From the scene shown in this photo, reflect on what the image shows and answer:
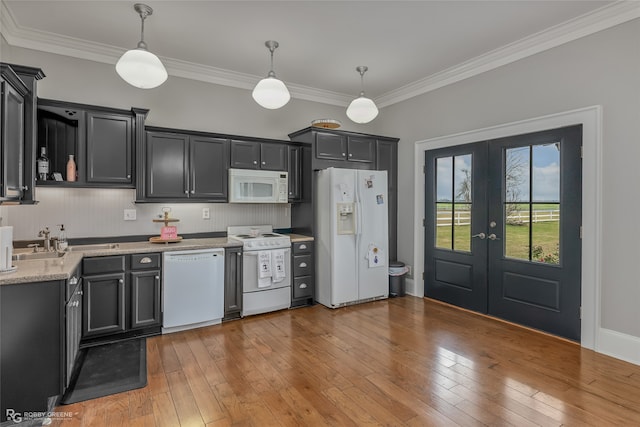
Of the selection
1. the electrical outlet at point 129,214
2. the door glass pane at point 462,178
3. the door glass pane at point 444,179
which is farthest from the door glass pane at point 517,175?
the electrical outlet at point 129,214

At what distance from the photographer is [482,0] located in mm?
2873

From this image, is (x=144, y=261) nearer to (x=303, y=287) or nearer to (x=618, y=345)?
(x=303, y=287)

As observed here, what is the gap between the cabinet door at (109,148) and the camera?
3.39 meters

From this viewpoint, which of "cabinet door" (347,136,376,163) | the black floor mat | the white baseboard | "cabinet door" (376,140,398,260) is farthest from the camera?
"cabinet door" (376,140,398,260)

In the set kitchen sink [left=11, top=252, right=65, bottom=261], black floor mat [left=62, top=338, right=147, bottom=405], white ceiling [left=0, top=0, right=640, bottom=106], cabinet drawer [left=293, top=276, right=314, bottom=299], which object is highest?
white ceiling [left=0, top=0, right=640, bottom=106]

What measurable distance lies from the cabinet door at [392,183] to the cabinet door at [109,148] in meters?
3.29

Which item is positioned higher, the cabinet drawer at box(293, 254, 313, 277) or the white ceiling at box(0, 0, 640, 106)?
the white ceiling at box(0, 0, 640, 106)

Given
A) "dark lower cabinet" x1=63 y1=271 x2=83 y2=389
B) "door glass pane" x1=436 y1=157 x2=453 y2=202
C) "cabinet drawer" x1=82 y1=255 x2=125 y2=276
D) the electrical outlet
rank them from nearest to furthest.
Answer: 1. "dark lower cabinet" x1=63 y1=271 x2=83 y2=389
2. "cabinet drawer" x1=82 y1=255 x2=125 y2=276
3. the electrical outlet
4. "door glass pane" x1=436 y1=157 x2=453 y2=202

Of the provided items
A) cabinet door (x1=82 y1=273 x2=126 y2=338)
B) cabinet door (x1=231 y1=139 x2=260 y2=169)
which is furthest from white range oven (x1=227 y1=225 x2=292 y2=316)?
cabinet door (x1=82 y1=273 x2=126 y2=338)

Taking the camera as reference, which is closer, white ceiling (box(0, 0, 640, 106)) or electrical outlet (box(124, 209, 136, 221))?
white ceiling (box(0, 0, 640, 106))

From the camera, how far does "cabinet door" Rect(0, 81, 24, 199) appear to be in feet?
7.54

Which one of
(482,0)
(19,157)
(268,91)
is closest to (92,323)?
(19,157)

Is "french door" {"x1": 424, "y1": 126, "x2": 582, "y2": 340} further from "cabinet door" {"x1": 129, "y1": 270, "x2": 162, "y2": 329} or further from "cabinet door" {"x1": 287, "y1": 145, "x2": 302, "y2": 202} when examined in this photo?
"cabinet door" {"x1": 129, "y1": 270, "x2": 162, "y2": 329}

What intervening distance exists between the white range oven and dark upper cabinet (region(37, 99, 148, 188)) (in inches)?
58.4
